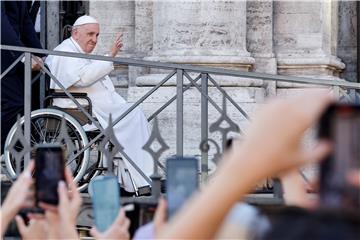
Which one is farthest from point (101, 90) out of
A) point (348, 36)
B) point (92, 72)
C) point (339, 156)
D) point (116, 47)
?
point (339, 156)

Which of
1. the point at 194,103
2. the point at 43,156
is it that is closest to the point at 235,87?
the point at 194,103

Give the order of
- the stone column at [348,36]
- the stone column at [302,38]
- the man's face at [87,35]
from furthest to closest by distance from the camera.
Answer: the stone column at [348,36] → the stone column at [302,38] → the man's face at [87,35]

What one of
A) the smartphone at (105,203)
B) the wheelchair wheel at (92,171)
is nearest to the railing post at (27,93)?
the wheelchair wheel at (92,171)

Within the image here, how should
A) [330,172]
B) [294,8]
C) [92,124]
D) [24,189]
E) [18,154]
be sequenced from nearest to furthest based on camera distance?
[330,172]
[24,189]
[18,154]
[92,124]
[294,8]

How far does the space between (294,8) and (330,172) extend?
7761 mm

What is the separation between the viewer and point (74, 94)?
9.09m

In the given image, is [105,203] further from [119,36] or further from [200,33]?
[119,36]

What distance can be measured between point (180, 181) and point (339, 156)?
50.8 inches

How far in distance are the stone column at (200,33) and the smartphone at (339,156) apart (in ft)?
23.0

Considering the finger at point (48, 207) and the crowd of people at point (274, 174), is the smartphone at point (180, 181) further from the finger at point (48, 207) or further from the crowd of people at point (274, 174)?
the crowd of people at point (274, 174)

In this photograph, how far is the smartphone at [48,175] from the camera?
3357mm

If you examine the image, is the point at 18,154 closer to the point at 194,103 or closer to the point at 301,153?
the point at 194,103

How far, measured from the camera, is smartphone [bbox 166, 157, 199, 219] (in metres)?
3.34

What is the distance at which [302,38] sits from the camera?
9820 mm
